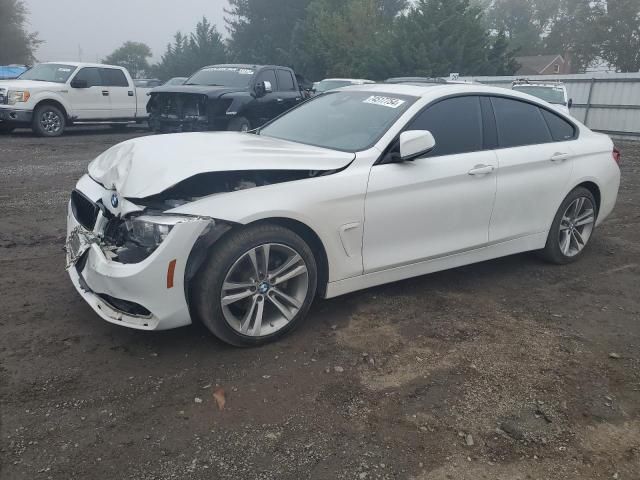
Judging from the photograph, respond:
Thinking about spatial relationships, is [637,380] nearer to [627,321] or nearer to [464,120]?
[627,321]

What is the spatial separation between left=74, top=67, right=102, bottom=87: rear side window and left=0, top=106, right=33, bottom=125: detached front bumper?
1665mm

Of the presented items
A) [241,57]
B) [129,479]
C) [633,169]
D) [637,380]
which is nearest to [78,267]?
[129,479]

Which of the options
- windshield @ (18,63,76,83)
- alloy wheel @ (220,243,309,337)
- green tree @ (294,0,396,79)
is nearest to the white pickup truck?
windshield @ (18,63,76,83)

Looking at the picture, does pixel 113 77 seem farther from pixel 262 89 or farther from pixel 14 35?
pixel 14 35

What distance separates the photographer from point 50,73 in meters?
14.1

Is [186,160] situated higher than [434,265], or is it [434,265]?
[186,160]

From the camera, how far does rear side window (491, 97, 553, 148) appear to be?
185 inches

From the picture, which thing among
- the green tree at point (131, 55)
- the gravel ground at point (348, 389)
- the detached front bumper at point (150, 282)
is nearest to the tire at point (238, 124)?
the gravel ground at point (348, 389)

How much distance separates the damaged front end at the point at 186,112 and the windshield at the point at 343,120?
6709 mm

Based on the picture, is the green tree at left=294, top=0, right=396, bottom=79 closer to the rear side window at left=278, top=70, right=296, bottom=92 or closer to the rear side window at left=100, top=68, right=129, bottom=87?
the rear side window at left=100, top=68, right=129, bottom=87

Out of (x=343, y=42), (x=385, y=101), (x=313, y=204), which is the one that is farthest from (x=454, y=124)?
→ (x=343, y=42)

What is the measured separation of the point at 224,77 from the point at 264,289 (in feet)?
32.7

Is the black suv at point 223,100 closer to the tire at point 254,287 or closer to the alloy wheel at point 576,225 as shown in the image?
the alloy wheel at point 576,225

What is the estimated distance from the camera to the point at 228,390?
311cm
